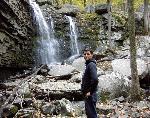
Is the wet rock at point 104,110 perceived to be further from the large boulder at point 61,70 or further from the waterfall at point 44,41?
the waterfall at point 44,41

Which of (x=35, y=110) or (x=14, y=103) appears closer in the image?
(x=35, y=110)

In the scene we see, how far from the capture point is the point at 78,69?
76.6ft

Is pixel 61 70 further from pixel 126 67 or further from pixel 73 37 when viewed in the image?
pixel 73 37

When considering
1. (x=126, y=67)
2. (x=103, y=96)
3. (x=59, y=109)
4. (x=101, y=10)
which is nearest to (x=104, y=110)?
A: (x=59, y=109)

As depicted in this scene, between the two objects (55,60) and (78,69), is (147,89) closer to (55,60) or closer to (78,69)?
(78,69)

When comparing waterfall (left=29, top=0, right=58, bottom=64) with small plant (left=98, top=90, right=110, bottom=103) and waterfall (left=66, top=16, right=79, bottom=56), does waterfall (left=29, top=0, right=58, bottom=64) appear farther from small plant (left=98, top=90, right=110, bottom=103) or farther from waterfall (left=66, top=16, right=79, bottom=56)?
small plant (left=98, top=90, right=110, bottom=103)

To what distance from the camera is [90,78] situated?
30.3 feet

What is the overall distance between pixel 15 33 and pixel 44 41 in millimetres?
4977

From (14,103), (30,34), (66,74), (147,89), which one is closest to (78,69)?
(66,74)

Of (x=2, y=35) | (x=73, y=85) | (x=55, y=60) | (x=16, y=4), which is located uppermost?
(x=16, y=4)

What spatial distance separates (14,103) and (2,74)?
480 inches

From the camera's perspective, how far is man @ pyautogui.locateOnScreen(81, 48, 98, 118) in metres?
9.19

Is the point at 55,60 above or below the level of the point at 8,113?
below

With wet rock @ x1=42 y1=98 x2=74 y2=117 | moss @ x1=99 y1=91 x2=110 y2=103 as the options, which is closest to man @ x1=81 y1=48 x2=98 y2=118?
wet rock @ x1=42 y1=98 x2=74 y2=117
